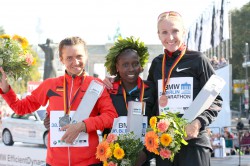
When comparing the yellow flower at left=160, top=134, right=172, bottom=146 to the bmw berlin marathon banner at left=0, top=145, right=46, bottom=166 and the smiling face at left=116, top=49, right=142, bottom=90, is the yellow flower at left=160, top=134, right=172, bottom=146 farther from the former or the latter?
the bmw berlin marathon banner at left=0, top=145, right=46, bottom=166

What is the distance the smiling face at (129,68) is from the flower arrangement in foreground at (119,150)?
29.1 inches

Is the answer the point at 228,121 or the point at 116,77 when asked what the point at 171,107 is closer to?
the point at 116,77

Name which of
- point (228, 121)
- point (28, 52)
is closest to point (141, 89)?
point (28, 52)

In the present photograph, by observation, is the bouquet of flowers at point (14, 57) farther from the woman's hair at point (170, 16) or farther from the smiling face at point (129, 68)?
the woman's hair at point (170, 16)

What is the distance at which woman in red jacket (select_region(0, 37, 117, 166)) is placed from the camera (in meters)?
3.68

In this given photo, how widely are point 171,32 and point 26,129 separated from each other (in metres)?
11.9

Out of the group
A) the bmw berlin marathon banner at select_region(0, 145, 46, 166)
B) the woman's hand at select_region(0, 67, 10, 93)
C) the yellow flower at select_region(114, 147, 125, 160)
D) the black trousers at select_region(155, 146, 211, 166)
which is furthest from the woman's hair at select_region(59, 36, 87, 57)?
the bmw berlin marathon banner at select_region(0, 145, 46, 166)

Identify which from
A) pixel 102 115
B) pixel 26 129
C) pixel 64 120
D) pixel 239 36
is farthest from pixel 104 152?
pixel 239 36

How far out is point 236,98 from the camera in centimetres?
7250

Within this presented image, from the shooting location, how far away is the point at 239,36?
2447 inches

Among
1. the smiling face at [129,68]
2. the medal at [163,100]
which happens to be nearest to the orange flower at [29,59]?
the smiling face at [129,68]

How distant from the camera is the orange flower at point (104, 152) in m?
3.42

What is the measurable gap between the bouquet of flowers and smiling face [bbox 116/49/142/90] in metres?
0.94

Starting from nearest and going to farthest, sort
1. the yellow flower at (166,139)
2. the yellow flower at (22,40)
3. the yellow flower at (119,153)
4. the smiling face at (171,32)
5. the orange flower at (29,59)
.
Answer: the yellow flower at (166,139) → the yellow flower at (119,153) → the smiling face at (171,32) → the orange flower at (29,59) → the yellow flower at (22,40)
